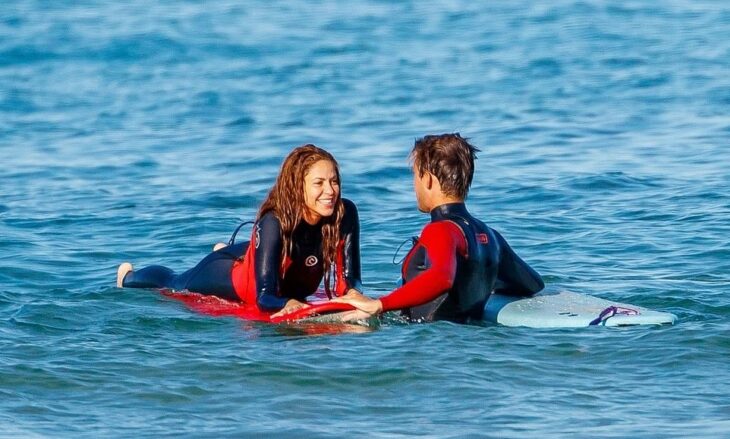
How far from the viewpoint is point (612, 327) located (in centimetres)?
781

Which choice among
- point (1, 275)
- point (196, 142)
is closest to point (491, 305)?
point (1, 275)

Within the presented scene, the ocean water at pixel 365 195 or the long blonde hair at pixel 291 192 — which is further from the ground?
the long blonde hair at pixel 291 192

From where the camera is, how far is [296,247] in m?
8.06

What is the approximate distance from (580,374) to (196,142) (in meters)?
10.0

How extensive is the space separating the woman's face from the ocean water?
740 millimetres

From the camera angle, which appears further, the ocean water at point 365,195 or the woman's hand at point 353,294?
the woman's hand at point 353,294

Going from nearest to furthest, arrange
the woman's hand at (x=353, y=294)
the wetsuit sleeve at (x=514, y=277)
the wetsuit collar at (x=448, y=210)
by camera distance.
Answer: the woman's hand at (x=353, y=294)
the wetsuit collar at (x=448, y=210)
the wetsuit sleeve at (x=514, y=277)

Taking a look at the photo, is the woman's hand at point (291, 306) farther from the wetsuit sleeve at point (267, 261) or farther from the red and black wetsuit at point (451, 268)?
the red and black wetsuit at point (451, 268)

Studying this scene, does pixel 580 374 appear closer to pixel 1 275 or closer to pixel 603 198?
pixel 1 275

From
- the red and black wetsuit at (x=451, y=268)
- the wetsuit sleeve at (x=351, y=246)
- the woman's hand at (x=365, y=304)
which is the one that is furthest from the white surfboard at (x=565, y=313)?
the woman's hand at (x=365, y=304)

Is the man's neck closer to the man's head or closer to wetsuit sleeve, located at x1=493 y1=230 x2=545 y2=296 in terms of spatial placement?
the man's head

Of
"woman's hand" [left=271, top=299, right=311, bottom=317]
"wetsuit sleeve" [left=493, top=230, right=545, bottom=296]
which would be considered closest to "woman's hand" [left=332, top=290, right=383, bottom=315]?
"woman's hand" [left=271, top=299, right=311, bottom=317]

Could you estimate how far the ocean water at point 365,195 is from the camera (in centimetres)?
671

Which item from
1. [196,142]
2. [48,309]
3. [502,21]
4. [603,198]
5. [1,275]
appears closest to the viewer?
[48,309]
